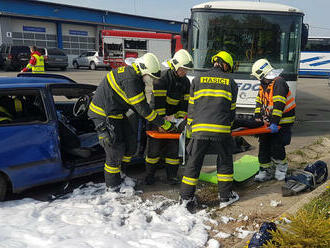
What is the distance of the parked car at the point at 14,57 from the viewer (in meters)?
21.0

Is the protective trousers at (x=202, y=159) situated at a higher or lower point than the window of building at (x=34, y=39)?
lower

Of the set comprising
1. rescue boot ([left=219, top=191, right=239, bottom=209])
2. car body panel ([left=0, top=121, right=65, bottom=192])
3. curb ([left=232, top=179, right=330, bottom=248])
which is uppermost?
car body panel ([left=0, top=121, right=65, bottom=192])

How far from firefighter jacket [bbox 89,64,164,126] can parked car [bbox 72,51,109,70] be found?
77.9 feet

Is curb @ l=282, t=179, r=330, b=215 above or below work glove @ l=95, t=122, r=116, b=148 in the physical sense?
below

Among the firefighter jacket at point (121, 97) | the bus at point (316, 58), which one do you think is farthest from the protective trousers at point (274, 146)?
the bus at point (316, 58)

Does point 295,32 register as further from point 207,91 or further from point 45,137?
point 45,137

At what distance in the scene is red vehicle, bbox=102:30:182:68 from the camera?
23.7m

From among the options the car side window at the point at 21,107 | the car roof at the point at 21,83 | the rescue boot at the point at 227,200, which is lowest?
the rescue boot at the point at 227,200

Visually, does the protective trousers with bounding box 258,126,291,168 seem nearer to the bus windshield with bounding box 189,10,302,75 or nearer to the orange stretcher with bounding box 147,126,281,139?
the orange stretcher with bounding box 147,126,281,139

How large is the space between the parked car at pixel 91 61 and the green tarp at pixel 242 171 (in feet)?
76.1

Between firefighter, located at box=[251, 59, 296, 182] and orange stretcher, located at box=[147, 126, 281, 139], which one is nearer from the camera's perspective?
orange stretcher, located at box=[147, 126, 281, 139]

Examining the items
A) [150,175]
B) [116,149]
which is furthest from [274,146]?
[116,149]

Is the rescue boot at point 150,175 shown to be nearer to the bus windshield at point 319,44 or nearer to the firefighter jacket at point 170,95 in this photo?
the firefighter jacket at point 170,95

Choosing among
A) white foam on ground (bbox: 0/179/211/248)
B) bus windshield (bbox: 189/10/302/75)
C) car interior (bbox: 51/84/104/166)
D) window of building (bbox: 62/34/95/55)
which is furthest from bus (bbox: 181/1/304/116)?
window of building (bbox: 62/34/95/55)
